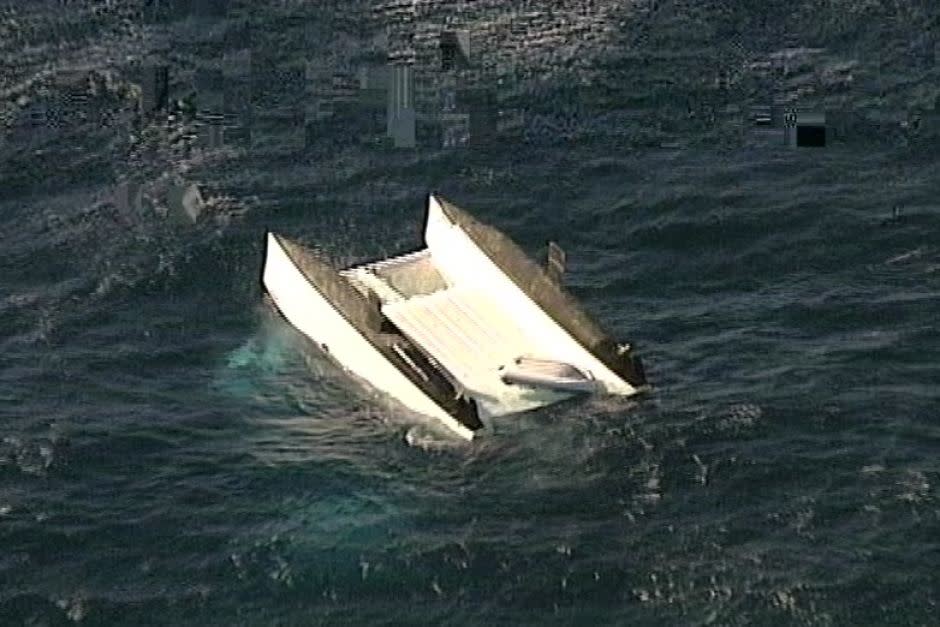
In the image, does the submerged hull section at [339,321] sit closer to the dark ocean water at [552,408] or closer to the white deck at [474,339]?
the dark ocean water at [552,408]

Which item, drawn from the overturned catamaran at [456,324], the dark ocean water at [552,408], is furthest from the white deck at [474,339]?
the dark ocean water at [552,408]

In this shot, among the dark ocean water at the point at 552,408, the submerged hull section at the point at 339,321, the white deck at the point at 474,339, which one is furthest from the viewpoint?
the white deck at the point at 474,339

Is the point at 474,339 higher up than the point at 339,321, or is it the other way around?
the point at 339,321

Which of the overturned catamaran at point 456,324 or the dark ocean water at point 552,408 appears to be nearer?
the dark ocean water at point 552,408

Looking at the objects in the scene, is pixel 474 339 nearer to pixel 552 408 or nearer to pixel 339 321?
pixel 339 321

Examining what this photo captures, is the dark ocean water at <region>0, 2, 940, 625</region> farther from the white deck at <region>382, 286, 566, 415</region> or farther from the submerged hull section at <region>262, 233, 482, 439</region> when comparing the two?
the white deck at <region>382, 286, 566, 415</region>

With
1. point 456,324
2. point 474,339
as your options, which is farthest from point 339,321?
point 474,339

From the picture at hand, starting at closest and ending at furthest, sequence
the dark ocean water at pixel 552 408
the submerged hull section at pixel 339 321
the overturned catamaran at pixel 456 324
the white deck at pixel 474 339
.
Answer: the dark ocean water at pixel 552 408
the submerged hull section at pixel 339 321
the overturned catamaran at pixel 456 324
the white deck at pixel 474 339
